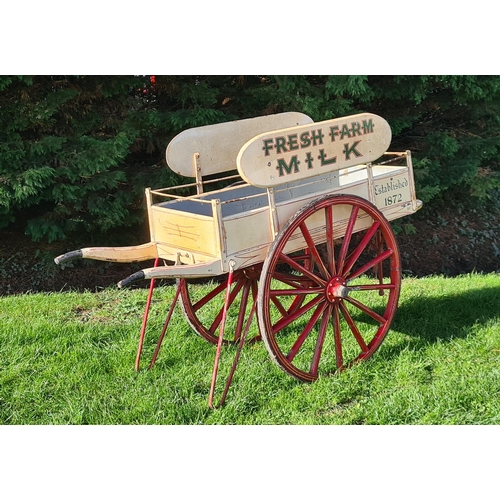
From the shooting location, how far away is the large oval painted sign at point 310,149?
11.2ft

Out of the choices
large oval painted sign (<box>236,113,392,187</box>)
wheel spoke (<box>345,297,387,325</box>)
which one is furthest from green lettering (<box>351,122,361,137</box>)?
wheel spoke (<box>345,297,387,325</box>)

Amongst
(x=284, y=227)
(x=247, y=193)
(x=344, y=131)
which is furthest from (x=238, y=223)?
(x=247, y=193)

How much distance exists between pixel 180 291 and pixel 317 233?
3.29 feet

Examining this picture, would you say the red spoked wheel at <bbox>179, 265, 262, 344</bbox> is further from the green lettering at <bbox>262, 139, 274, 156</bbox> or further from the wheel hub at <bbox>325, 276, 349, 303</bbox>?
the green lettering at <bbox>262, 139, 274, 156</bbox>

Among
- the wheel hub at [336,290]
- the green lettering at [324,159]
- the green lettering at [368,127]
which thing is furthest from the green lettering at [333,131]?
the wheel hub at [336,290]

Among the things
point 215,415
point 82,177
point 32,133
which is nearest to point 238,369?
point 215,415

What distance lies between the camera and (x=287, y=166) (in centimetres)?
355

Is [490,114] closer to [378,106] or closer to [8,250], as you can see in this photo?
[378,106]

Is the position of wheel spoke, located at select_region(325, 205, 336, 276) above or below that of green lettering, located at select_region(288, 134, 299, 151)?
below

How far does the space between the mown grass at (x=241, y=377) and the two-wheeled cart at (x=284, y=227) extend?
0.15m

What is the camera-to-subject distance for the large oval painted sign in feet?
11.2

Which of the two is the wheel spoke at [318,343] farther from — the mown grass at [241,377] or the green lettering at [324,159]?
the green lettering at [324,159]

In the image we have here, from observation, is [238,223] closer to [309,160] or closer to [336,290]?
[309,160]

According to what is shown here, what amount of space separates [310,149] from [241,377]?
142cm
